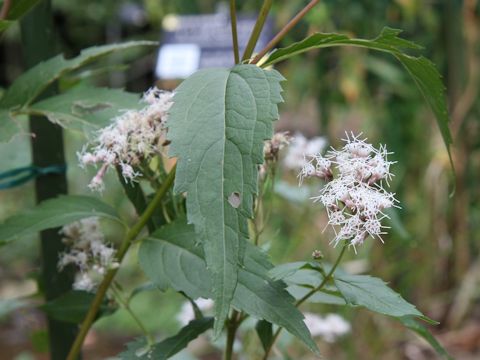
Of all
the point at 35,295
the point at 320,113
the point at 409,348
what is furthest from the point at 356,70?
the point at 35,295

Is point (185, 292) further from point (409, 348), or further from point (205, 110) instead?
point (409, 348)

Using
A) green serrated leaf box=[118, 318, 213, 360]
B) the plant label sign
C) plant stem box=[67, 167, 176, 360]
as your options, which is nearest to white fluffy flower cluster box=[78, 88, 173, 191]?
plant stem box=[67, 167, 176, 360]

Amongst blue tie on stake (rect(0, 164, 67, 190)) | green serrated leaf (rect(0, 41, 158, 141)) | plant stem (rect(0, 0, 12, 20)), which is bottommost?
blue tie on stake (rect(0, 164, 67, 190))

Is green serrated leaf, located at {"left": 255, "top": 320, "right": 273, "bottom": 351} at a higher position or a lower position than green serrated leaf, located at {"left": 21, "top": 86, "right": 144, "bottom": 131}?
lower

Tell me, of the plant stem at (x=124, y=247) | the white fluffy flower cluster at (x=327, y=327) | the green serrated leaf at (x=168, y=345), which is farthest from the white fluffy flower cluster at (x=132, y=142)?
the white fluffy flower cluster at (x=327, y=327)

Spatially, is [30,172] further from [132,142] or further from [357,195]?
[357,195]

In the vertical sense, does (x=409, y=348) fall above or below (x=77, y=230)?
below

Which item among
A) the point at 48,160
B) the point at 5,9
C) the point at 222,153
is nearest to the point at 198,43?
the point at 48,160

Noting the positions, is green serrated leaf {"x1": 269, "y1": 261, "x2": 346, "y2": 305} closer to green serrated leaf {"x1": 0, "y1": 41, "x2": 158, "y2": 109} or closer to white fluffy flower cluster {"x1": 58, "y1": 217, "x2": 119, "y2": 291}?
white fluffy flower cluster {"x1": 58, "y1": 217, "x2": 119, "y2": 291}
